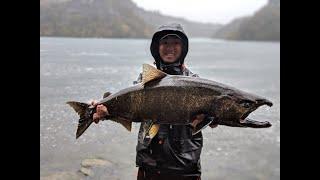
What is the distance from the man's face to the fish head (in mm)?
755

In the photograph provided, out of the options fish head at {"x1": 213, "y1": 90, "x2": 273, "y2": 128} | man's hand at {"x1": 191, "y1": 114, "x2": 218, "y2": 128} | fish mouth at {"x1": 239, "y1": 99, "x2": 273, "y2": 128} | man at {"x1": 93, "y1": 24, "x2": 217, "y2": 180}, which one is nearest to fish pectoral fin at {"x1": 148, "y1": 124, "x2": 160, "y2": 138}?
man at {"x1": 93, "y1": 24, "x2": 217, "y2": 180}

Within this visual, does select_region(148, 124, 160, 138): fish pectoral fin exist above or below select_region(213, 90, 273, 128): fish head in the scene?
below

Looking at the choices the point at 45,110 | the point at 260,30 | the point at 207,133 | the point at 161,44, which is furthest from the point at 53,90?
the point at 260,30

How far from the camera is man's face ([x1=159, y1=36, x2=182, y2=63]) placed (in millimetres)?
3662

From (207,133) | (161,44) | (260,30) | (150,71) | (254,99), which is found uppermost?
(260,30)

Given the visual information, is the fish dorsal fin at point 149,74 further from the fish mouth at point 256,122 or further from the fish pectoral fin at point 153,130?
the fish mouth at point 256,122

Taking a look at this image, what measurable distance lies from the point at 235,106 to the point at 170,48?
93cm

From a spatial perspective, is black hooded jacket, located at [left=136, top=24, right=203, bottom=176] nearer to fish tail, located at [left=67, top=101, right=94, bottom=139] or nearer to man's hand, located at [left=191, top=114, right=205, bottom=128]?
man's hand, located at [left=191, top=114, right=205, bottom=128]

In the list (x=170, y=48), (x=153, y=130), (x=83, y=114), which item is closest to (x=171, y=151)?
(x=153, y=130)

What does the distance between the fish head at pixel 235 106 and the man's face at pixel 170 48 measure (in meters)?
0.76
